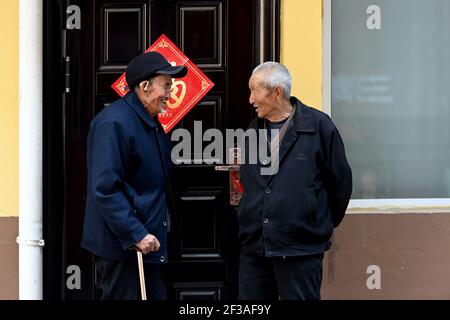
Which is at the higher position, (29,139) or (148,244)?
→ (29,139)

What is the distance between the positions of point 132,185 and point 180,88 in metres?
1.17

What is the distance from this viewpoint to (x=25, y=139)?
4477 mm

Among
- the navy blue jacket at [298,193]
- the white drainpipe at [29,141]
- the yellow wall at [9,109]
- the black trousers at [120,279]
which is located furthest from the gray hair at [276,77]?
the yellow wall at [9,109]

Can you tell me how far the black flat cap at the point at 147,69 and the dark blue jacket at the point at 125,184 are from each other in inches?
3.6

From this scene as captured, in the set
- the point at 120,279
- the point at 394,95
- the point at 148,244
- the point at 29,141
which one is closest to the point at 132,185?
the point at 148,244

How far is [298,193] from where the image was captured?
3.72m

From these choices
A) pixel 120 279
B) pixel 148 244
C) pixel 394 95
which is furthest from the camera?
pixel 394 95

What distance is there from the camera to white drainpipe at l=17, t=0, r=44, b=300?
4.47 meters

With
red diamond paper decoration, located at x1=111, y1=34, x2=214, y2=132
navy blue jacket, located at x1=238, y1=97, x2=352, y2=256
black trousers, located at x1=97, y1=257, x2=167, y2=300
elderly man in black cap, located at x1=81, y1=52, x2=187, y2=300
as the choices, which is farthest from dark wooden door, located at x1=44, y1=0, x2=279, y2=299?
black trousers, located at x1=97, y1=257, x2=167, y2=300

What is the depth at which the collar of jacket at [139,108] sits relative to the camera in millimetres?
3631

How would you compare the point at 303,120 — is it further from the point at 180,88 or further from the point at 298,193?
the point at 180,88

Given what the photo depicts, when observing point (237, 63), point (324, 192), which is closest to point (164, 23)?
point (237, 63)

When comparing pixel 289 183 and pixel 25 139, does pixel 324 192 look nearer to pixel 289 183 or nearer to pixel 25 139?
pixel 289 183

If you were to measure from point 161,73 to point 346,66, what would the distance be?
161 cm
